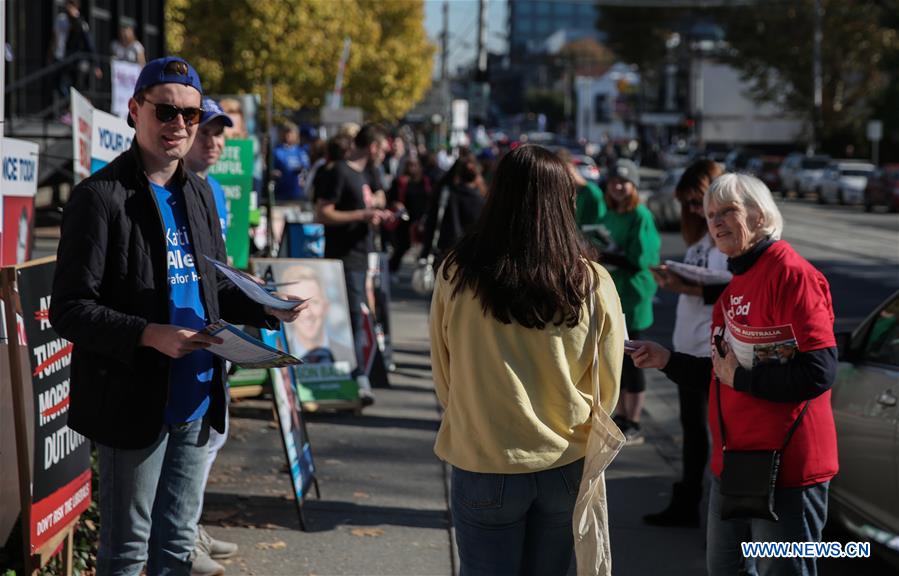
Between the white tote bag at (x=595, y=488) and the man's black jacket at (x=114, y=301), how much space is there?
1.23 meters

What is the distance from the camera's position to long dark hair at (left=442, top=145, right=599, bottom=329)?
3271 millimetres

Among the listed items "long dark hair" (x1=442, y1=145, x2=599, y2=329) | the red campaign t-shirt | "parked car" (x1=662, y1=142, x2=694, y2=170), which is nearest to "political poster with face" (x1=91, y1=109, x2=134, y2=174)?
"long dark hair" (x1=442, y1=145, x2=599, y2=329)

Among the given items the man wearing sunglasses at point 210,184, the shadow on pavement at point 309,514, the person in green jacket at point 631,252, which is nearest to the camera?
the man wearing sunglasses at point 210,184

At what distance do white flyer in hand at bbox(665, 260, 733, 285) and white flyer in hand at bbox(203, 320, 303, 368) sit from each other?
2370 mm

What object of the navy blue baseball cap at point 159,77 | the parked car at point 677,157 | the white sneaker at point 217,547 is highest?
the navy blue baseball cap at point 159,77

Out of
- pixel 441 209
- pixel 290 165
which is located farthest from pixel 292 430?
pixel 290 165

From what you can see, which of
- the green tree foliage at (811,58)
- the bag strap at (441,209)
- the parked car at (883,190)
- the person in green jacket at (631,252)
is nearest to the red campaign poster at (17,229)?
the person in green jacket at (631,252)

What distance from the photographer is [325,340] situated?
8.80 metres

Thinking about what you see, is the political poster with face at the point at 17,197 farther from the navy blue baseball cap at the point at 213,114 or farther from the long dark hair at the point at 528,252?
the long dark hair at the point at 528,252

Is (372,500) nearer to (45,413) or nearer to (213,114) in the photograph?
(45,413)

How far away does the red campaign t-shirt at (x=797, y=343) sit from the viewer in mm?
3873

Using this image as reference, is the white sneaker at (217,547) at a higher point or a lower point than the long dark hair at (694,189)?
lower

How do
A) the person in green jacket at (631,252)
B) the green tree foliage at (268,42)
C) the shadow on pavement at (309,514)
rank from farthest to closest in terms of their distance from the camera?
the green tree foliage at (268,42), the person in green jacket at (631,252), the shadow on pavement at (309,514)

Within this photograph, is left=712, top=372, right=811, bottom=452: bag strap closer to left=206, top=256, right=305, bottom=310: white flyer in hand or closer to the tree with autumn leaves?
left=206, top=256, right=305, bottom=310: white flyer in hand
